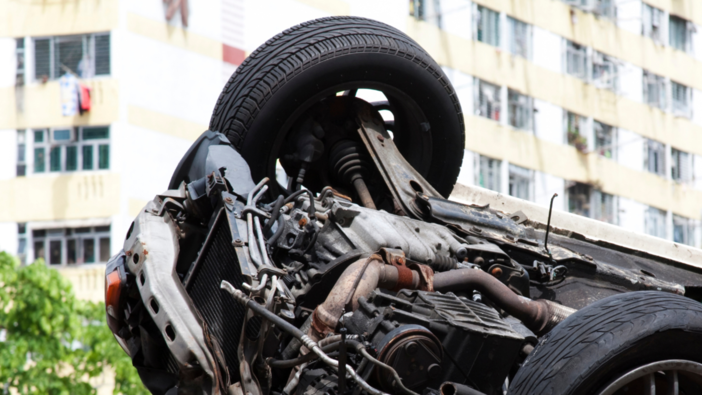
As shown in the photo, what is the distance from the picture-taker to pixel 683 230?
125 ft

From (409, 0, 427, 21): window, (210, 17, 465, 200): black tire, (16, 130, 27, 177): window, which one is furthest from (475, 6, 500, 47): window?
(210, 17, 465, 200): black tire

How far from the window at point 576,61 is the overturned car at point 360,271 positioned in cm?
2873

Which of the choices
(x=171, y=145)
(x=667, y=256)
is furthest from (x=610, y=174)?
(x=667, y=256)

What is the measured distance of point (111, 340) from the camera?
60.2 feet

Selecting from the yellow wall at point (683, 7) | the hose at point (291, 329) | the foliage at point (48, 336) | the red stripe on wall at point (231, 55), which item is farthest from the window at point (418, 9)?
the hose at point (291, 329)

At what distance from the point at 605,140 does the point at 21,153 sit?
64.8 feet

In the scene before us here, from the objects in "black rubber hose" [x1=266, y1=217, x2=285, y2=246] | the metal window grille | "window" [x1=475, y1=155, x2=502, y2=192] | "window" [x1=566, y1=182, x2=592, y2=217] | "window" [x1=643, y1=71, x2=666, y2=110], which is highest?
"window" [x1=643, y1=71, x2=666, y2=110]

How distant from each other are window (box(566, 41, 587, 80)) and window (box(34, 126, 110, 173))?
53.5 ft

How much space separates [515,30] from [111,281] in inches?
1151

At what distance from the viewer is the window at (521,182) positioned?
106 feet

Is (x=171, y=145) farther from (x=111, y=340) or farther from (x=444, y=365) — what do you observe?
(x=444, y=365)

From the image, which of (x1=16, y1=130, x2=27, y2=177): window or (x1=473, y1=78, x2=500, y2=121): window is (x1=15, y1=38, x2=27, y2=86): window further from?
(x1=473, y1=78, x2=500, y2=121): window

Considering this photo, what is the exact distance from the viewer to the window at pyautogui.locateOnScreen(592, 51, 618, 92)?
36000 millimetres

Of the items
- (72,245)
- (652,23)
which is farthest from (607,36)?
(72,245)
